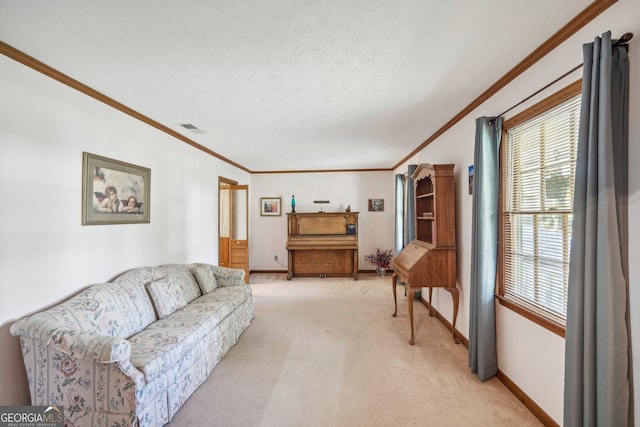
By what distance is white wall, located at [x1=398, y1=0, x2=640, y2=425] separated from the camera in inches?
49.4

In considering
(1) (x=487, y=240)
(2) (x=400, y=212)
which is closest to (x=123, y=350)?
(1) (x=487, y=240)

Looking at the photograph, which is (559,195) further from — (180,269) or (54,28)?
(180,269)

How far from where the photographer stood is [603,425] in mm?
1248

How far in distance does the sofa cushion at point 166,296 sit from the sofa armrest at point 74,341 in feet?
2.69

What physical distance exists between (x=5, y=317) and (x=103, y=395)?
32.4 inches

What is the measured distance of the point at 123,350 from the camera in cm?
158

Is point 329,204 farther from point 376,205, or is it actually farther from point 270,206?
point 270,206

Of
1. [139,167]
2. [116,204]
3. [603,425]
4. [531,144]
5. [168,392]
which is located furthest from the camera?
[139,167]

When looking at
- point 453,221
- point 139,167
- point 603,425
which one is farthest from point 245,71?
point 603,425

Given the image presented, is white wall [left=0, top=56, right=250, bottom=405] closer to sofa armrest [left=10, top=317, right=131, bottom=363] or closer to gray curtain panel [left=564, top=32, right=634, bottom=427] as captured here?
sofa armrest [left=10, top=317, right=131, bottom=363]

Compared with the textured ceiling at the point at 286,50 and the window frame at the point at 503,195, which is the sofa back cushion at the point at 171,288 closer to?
the textured ceiling at the point at 286,50

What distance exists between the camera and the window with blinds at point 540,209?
1.71 meters

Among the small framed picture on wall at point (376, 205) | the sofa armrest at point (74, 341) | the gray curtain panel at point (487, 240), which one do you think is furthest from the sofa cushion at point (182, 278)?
the small framed picture on wall at point (376, 205)

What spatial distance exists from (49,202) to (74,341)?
3.52 feet
